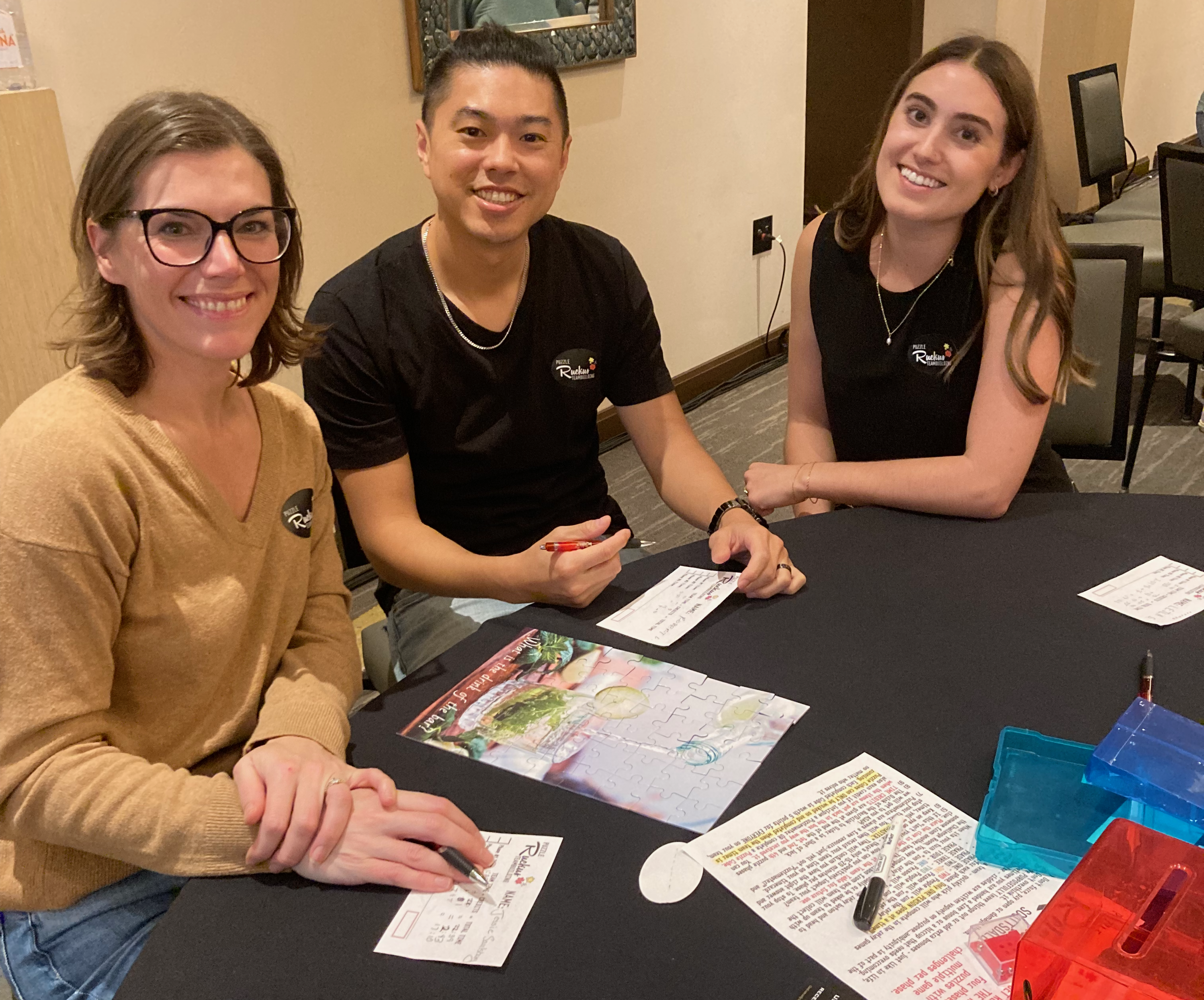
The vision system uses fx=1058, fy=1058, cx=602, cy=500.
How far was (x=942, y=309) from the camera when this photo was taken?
1.91 meters

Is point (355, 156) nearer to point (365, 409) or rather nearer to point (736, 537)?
point (365, 409)

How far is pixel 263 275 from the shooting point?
1.25m

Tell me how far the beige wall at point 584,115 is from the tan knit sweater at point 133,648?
1449 millimetres

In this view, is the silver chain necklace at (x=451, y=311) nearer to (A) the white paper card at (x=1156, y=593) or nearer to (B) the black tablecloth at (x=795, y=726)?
(B) the black tablecloth at (x=795, y=726)

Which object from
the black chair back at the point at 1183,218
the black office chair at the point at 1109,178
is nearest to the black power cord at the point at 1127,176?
the black office chair at the point at 1109,178

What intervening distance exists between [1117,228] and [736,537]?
3703mm

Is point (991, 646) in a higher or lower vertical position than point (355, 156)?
lower

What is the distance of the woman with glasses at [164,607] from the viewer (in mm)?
1039

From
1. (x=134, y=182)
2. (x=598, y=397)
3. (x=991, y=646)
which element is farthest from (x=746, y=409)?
(x=134, y=182)

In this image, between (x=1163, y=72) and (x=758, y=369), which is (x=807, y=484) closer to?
(x=758, y=369)

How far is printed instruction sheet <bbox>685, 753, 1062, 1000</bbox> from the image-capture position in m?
0.87

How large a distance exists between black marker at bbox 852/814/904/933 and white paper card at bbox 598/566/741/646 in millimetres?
406

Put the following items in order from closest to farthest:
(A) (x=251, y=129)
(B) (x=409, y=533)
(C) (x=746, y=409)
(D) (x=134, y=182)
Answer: (D) (x=134, y=182) < (A) (x=251, y=129) < (B) (x=409, y=533) < (C) (x=746, y=409)

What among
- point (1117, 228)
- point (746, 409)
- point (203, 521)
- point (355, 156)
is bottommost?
point (746, 409)
